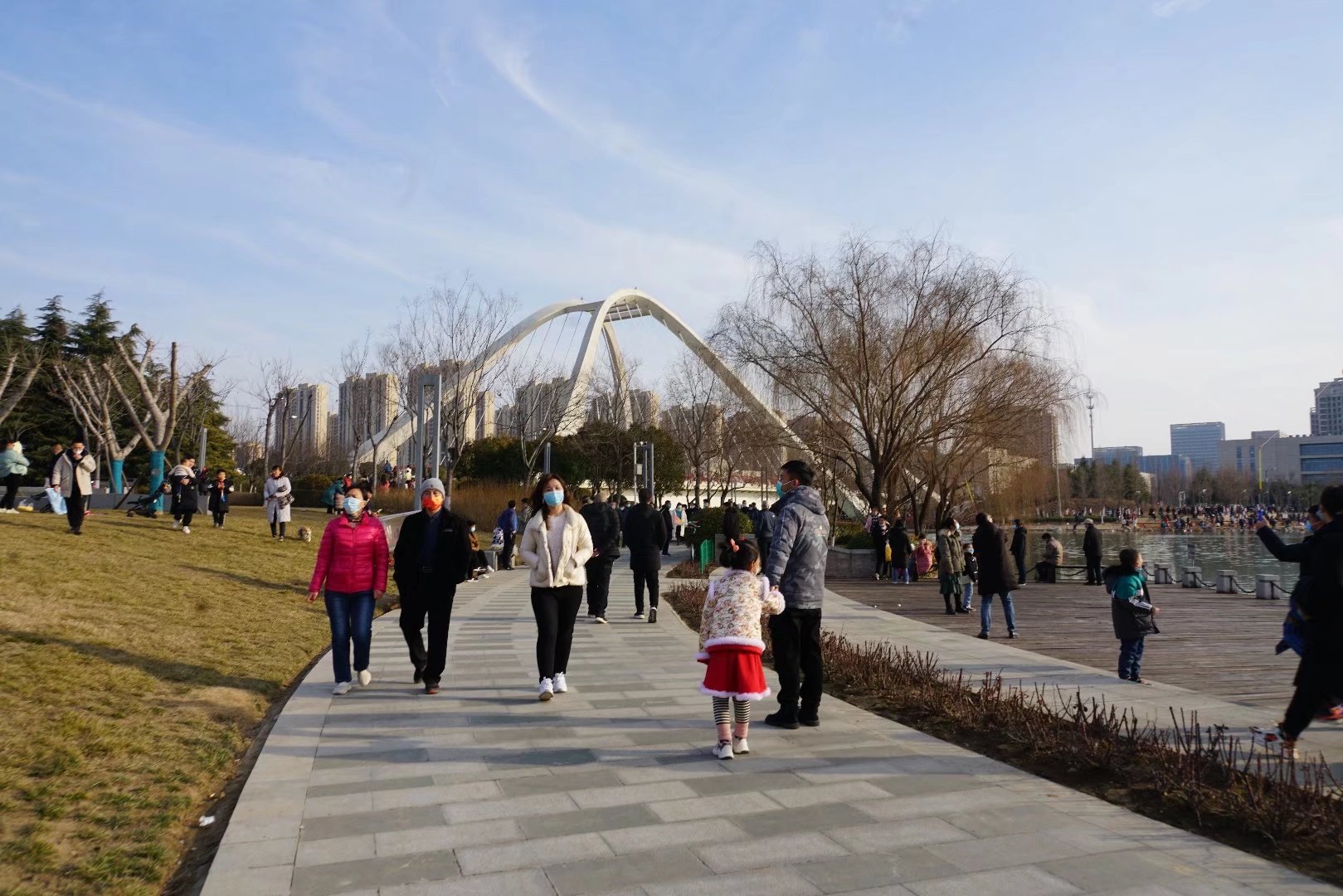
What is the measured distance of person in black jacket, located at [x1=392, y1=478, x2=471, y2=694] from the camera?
758 cm

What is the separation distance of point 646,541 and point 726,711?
692 cm

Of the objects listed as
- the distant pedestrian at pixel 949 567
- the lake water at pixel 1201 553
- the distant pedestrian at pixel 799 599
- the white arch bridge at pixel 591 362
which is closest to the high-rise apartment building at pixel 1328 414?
the lake water at pixel 1201 553

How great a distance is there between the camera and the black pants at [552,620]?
7.11 meters

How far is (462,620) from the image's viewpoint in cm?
1250

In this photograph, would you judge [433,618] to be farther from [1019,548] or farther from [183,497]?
[1019,548]

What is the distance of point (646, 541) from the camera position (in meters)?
12.4

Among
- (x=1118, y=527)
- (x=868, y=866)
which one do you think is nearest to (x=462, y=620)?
(x=868, y=866)

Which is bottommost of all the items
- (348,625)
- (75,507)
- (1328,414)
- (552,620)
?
(348,625)

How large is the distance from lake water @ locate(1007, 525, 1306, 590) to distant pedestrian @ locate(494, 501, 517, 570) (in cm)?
1578

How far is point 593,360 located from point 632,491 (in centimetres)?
949

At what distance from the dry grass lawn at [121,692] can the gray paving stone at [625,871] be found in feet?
5.64

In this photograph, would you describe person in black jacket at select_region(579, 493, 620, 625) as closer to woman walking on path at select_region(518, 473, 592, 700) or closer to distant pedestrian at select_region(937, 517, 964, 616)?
woman walking on path at select_region(518, 473, 592, 700)

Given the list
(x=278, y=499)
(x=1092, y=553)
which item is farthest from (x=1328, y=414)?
(x=278, y=499)

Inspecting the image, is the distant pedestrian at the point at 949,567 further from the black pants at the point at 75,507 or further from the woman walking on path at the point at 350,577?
the black pants at the point at 75,507
